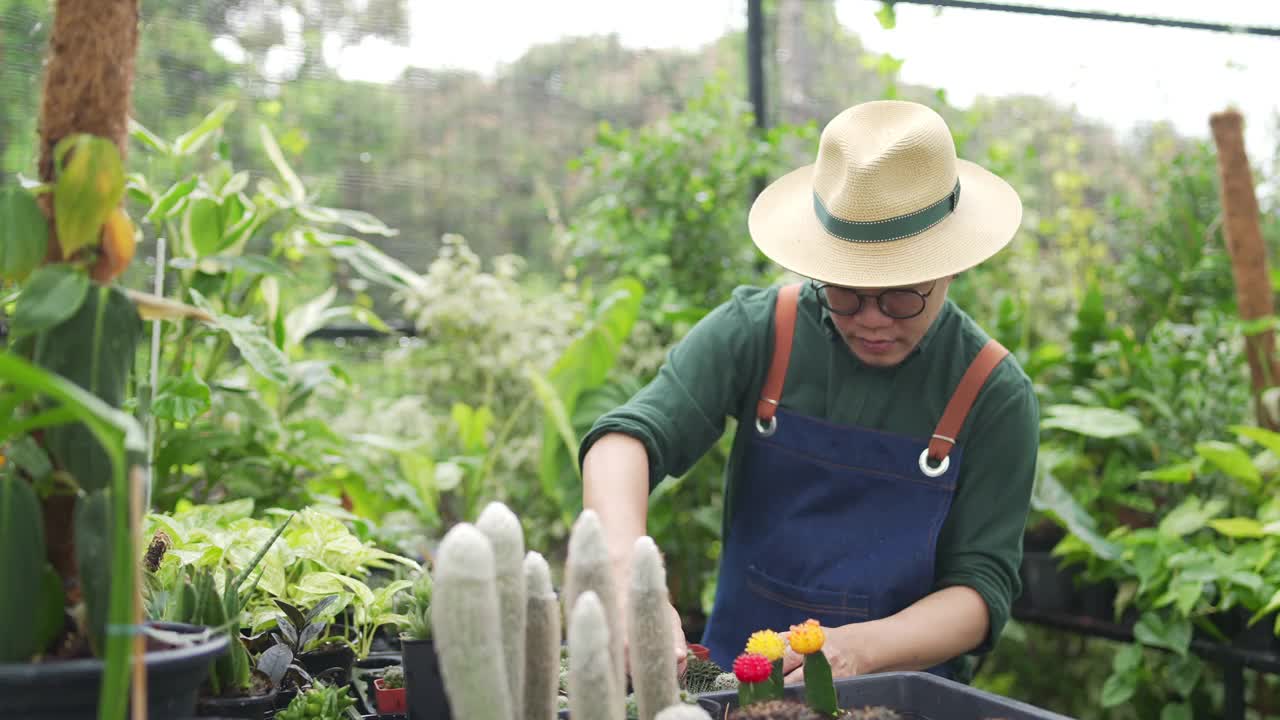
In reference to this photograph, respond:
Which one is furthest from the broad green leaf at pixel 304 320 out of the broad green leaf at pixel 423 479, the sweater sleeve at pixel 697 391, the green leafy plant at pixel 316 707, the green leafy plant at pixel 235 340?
the green leafy plant at pixel 316 707

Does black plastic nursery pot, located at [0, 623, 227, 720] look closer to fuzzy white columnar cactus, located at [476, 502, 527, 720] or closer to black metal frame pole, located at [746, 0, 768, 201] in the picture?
fuzzy white columnar cactus, located at [476, 502, 527, 720]

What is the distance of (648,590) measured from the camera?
821mm

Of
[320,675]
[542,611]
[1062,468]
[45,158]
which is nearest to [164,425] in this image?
[320,675]

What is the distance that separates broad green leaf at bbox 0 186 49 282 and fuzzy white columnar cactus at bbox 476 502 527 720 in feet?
1.31

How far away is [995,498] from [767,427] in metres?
0.39

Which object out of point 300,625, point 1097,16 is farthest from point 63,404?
point 1097,16

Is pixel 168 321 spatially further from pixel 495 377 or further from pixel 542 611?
pixel 542 611

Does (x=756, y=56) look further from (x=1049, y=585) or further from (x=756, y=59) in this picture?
(x=1049, y=585)

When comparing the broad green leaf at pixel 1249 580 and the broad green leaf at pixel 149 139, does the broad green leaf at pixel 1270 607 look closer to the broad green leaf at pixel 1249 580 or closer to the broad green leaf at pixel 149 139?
the broad green leaf at pixel 1249 580

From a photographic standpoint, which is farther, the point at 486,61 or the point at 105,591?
the point at 486,61

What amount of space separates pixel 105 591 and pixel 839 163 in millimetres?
1198

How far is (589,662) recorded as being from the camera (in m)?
0.75

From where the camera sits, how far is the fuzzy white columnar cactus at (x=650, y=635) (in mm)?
823

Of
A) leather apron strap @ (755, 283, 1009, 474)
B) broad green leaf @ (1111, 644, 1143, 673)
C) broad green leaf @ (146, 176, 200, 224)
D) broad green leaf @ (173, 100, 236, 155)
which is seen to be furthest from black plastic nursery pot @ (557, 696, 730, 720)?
broad green leaf @ (1111, 644, 1143, 673)
